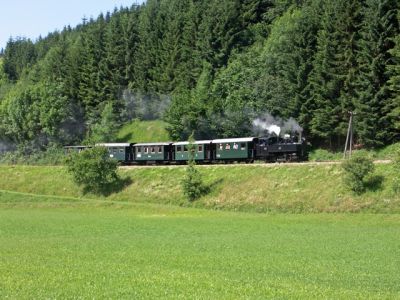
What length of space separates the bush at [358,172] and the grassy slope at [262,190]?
2.29 feet

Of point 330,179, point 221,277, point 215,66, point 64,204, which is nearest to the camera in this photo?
point 221,277

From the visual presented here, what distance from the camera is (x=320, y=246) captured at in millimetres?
→ 27609

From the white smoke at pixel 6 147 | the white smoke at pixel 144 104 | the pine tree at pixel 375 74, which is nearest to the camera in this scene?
the pine tree at pixel 375 74

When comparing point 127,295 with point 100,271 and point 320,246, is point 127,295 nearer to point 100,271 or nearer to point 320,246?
point 100,271

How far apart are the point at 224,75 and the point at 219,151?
27.8 metres

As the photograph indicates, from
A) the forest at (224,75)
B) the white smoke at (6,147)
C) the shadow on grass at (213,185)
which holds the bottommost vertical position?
the white smoke at (6,147)

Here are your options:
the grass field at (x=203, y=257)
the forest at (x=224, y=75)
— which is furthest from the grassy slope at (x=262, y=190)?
the forest at (x=224, y=75)

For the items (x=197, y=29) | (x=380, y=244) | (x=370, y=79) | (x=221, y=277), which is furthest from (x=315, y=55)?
(x=221, y=277)

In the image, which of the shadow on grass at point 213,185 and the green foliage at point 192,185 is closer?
the green foliage at point 192,185

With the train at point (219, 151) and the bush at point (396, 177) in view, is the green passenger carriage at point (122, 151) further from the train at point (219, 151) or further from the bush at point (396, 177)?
the bush at point (396, 177)

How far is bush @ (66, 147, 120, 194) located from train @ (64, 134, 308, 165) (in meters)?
2.42

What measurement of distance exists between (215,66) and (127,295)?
84.2 m

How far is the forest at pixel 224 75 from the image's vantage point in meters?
61.9

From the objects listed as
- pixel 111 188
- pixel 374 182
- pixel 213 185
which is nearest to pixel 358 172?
pixel 374 182
